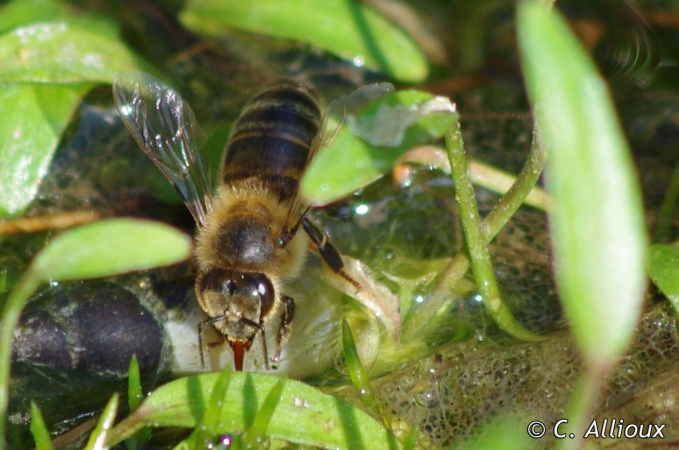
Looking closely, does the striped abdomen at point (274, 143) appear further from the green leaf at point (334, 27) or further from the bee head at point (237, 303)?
the green leaf at point (334, 27)

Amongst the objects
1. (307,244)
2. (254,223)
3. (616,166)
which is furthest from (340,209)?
(616,166)

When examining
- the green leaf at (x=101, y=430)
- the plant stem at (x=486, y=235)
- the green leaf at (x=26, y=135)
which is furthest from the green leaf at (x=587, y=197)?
the green leaf at (x=26, y=135)

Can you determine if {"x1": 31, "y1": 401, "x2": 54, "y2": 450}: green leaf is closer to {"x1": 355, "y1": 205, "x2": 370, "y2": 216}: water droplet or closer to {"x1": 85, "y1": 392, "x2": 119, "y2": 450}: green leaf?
{"x1": 85, "y1": 392, "x2": 119, "y2": 450}: green leaf

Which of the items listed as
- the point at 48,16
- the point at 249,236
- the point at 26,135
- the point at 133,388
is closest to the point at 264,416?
the point at 133,388

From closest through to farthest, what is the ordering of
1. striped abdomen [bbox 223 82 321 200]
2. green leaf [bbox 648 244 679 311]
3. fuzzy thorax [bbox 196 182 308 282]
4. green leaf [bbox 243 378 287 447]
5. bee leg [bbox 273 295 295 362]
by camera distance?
green leaf [bbox 243 378 287 447] → green leaf [bbox 648 244 679 311] → fuzzy thorax [bbox 196 182 308 282] → bee leg [bbox 273 295 295 362] → striped abdomen [bbox 223 82 321 200]

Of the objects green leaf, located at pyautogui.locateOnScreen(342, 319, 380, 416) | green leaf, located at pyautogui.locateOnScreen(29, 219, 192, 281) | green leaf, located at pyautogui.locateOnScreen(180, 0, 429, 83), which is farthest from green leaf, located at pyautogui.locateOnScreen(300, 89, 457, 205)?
green leaf, located at pyautogui.locateOnScreen(180, 0, 429, 83)

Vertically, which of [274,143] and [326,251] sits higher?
[274,143]

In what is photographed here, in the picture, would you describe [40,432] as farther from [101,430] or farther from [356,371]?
[356,371]
